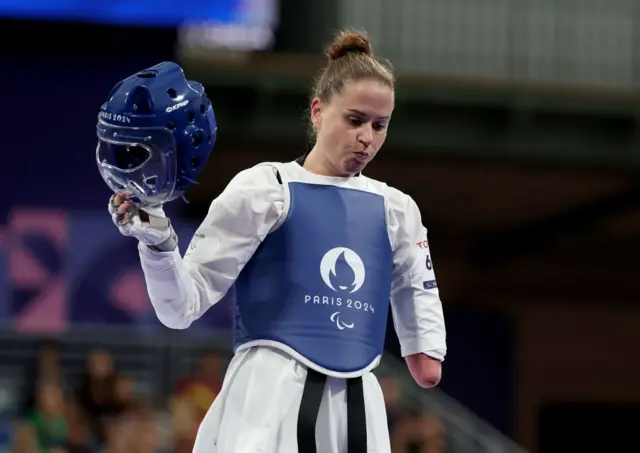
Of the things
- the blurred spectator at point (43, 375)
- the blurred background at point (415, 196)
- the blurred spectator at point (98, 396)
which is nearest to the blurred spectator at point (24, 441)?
the blurred background at point (415, 196)

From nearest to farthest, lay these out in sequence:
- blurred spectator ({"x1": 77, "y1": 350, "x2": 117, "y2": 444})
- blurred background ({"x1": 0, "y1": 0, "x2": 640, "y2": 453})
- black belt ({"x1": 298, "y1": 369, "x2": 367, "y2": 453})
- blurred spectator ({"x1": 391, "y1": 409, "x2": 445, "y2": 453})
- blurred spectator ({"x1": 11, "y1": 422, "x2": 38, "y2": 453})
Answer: black belt ({"x1": 298, "y1": 369, "x2": 367, "y2": 453}) → blurred spectator ({"x1": 11, "y1": 422, "x2": 38, "y2": 453}) → blurred spectator ({"x1": 77, "y1": 350, "x2": 117, "y2": 444}) → blurred spectator ({"x1": 391, "y1": 409, "x2": 445, "y2": 453}) → blurred background ({"x1": 0, "y1": 0, "x2": 640, "y2": 453})

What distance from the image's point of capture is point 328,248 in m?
3.55

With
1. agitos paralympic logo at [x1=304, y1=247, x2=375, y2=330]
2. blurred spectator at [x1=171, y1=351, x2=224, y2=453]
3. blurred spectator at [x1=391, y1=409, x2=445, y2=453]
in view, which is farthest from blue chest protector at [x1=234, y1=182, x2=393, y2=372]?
blurred spectator at [x1=391, y1=409, x2=445, y2=453]

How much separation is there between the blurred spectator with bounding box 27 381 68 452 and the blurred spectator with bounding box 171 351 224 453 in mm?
723

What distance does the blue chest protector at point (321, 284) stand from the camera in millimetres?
3486

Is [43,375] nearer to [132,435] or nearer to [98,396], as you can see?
[98,396]

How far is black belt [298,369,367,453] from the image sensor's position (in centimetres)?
342

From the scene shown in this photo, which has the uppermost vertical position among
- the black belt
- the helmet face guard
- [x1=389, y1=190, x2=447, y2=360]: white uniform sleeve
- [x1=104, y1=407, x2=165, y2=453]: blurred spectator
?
the helmet face guard

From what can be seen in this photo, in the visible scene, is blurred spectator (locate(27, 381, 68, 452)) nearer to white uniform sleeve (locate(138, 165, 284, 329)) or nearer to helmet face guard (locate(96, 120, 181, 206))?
white uniform sleeve (locate(138, 165, 284, 329))

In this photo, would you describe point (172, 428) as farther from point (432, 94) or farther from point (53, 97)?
point (432, 94)

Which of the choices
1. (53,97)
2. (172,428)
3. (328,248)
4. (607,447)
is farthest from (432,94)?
(328,248)

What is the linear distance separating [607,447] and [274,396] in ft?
43.7

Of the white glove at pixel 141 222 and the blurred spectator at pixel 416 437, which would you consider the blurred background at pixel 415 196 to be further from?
the white glove at pixel 141 222

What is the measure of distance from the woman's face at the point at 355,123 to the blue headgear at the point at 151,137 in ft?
1.38
